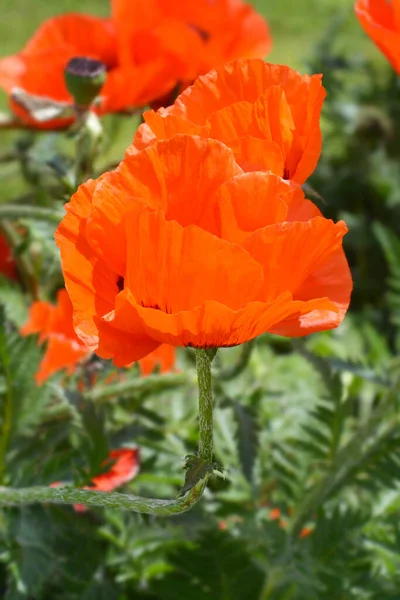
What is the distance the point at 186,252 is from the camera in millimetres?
756

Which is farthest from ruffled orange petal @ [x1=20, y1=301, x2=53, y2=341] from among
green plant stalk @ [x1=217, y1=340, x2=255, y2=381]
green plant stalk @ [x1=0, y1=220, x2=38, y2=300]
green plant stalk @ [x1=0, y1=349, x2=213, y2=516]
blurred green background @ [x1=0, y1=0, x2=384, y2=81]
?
blurred green background @ [x1=0, y1=0, x2=384, y2=81]

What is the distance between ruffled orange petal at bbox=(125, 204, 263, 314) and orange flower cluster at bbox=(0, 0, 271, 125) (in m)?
0.82

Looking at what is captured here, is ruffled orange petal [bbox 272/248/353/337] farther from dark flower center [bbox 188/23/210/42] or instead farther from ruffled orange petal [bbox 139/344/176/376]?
dark flower center [bbox 188/23/210/42]

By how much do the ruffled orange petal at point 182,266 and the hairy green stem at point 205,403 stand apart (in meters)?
0.06

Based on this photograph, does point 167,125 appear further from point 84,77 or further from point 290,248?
point 84,77

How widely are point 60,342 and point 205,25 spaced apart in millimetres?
657

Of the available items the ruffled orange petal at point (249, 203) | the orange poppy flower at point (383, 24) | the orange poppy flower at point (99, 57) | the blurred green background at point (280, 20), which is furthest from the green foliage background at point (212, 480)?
the blurred green background at point (280, 20)

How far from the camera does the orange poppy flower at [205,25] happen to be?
5.32 feet

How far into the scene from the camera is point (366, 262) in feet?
9.07

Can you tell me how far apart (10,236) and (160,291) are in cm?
96

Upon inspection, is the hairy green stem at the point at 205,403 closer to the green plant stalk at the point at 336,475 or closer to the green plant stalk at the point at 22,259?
the green plant stalk at the point at 336,475

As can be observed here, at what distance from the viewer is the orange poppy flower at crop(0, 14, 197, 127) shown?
155 centimetres

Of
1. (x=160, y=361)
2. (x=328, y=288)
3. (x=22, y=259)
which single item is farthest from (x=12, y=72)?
(x=328, y=288)

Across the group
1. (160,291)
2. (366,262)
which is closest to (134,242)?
(160,291)
